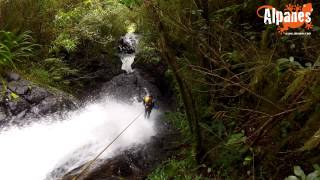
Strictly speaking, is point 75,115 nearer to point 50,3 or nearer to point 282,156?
point 50,3

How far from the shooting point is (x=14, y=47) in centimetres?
915

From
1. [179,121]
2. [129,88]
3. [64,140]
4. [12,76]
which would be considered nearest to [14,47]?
[12,76]

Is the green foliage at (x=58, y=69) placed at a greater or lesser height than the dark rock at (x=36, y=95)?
greater

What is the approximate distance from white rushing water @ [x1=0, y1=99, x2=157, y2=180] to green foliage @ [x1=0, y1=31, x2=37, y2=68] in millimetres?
1880

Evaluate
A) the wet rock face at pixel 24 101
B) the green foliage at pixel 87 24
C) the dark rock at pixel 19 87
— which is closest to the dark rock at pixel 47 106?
the wet rock face at pixel 24 101

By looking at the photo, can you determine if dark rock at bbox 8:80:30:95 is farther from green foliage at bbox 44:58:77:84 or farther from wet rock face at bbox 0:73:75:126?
green foliage at bbox 44:58:77:84

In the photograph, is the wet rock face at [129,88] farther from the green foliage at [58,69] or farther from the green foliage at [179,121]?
the green foliage at [179,121]

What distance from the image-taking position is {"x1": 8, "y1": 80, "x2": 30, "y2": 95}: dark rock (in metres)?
8.31

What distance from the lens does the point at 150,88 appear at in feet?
35.1

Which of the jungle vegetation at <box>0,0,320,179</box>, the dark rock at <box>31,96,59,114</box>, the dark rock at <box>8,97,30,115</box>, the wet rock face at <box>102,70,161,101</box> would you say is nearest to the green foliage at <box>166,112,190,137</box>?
the jungle vegetation at <box>0,0,320,179</box>

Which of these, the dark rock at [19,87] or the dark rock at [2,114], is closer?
the dark rock at [2,114]

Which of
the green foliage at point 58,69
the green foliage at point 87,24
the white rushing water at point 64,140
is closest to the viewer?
the white rushing water at point 64,140

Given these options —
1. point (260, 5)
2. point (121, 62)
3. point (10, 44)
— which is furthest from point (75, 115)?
point (260, 5)

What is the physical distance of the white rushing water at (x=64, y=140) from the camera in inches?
257
